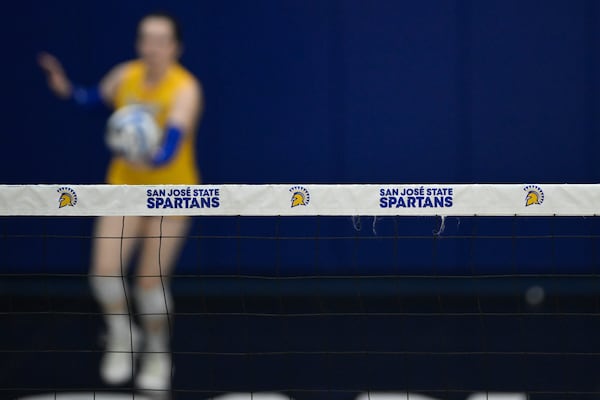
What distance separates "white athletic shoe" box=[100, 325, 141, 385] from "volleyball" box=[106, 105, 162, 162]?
46.7 inches

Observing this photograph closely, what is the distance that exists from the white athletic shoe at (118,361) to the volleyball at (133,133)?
1187 millimetres

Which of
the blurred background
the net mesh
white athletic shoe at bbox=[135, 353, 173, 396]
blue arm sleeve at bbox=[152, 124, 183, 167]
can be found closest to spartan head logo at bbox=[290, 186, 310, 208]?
white athletic shoe at bbox=[135, 353, 173, 396]

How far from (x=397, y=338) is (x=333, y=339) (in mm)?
369

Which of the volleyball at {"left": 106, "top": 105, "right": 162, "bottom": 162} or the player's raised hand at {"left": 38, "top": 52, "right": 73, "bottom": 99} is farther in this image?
the player's raised hand at {"left": 38, "top": 52, "right": 73, "bottom": 99}

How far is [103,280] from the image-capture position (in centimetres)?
451

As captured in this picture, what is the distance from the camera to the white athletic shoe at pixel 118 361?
3.91 m

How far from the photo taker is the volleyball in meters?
→ 4.89

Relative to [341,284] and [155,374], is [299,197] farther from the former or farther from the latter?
[341,284]

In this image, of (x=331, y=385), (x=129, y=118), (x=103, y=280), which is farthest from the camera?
(x=129, y=118)

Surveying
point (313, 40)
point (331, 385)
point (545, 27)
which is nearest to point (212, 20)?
point (313, 40)

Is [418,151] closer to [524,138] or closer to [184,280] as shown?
[524,138]

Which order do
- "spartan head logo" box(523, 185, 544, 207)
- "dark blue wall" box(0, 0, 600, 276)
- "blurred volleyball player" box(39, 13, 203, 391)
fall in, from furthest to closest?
"dark blue wall" box(0, 0, 600, 276)
"blurred volleyball player" box(39, 13, 203, 391)
"spartan head logo" box(523, 185, 544, 207)

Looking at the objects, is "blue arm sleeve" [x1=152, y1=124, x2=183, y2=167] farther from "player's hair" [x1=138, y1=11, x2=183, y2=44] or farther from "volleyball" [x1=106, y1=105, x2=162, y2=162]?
"player's hair" [x1=138, y1=11, x2=183, y2=44]

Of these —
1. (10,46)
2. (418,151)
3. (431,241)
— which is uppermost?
(10,46)
